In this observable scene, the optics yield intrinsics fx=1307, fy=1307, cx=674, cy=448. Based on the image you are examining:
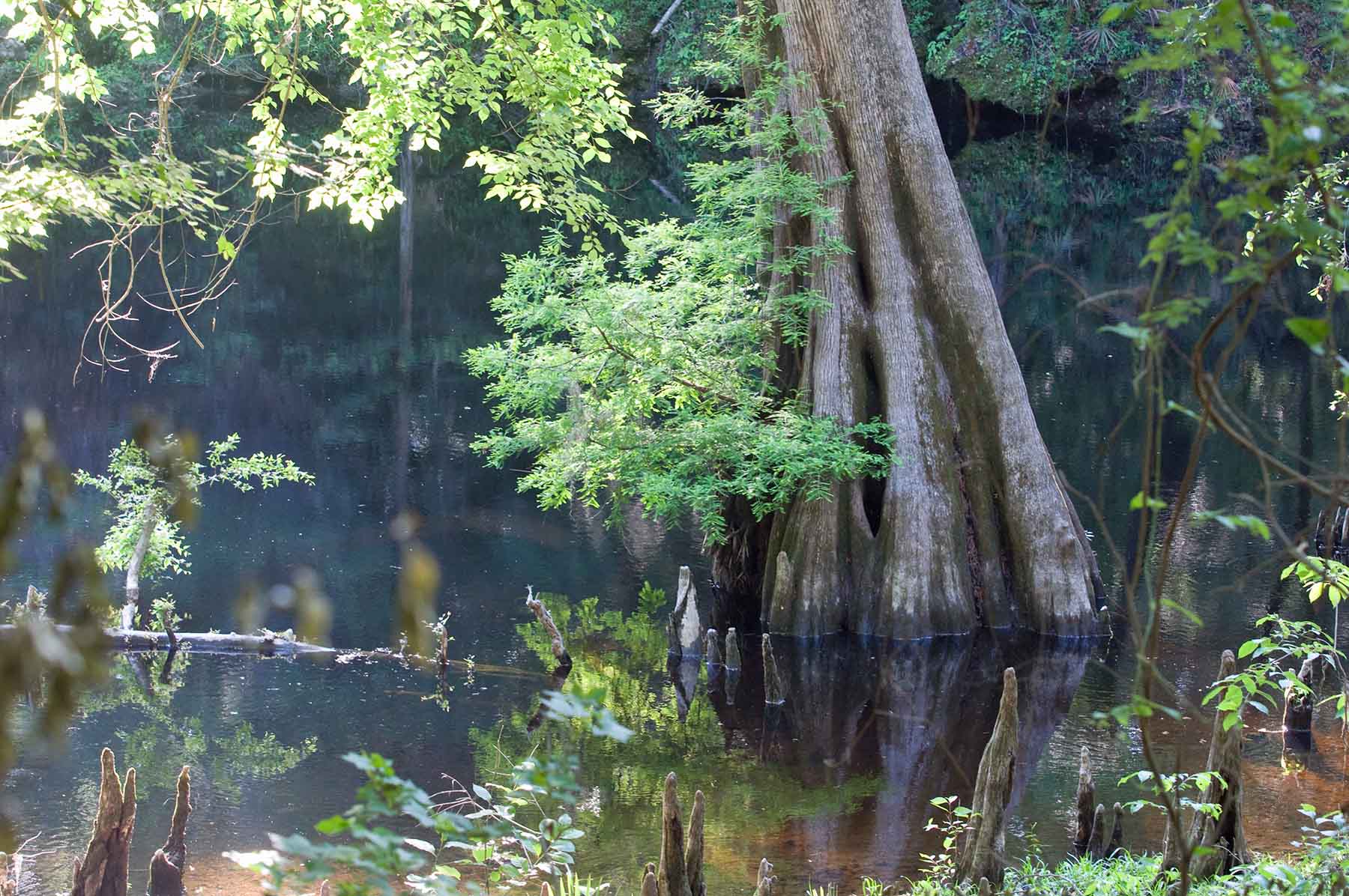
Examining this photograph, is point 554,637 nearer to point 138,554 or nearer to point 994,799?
point 138,554

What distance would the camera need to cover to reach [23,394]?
68.0 ft

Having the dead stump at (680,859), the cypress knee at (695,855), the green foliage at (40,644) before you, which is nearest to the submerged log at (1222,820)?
the dead stump at (680,859)

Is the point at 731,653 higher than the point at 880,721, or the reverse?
the point at 731,653

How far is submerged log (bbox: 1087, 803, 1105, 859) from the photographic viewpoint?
26.2 feet

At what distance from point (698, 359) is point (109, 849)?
7.98m

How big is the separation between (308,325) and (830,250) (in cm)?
1593

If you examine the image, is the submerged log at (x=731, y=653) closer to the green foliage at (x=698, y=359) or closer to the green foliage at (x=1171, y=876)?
the green foliage at (x=698, y=359)

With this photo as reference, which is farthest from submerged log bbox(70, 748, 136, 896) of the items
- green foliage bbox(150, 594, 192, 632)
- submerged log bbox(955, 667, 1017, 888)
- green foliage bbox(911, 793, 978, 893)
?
green foliage bbox(150, 594, 192, 632)

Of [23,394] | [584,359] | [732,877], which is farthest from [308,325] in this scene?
[732,877]

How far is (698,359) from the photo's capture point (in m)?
13.8

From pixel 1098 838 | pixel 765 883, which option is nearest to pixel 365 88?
pixel 765 883

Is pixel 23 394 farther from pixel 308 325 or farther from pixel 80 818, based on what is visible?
pixel 80 818

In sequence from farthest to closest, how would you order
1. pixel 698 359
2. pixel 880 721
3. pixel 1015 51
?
1. pixel 1015 51
2. pixel 698 359
3. pixel 880 721

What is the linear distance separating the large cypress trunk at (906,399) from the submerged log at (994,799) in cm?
609
